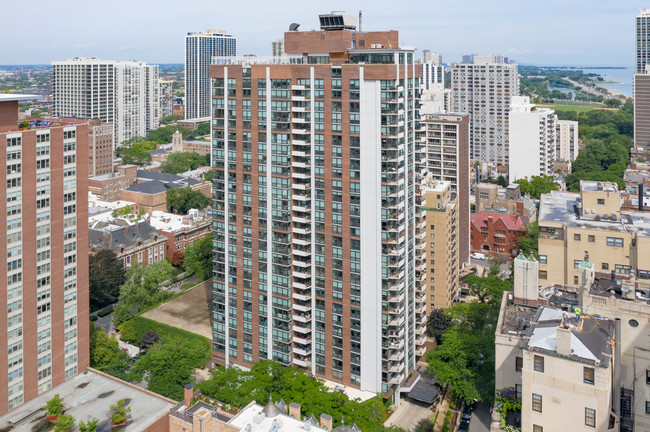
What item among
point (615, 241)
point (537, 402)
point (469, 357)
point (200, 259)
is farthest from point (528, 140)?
point (537, 402)

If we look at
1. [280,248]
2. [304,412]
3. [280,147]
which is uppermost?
[280,147]

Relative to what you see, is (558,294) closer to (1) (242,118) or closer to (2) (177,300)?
(1) (242,118)

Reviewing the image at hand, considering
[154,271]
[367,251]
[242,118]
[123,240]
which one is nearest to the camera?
[367,251]

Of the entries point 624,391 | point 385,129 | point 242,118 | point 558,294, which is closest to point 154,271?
point 242,118

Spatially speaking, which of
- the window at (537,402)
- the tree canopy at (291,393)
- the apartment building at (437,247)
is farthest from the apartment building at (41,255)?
the apartment building at (437,247)

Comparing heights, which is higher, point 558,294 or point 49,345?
point 558,294

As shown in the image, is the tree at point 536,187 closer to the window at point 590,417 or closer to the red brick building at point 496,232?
the red brick building at point 496,232

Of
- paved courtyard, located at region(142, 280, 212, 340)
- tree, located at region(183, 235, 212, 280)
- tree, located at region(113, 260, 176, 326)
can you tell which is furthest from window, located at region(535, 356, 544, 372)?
tree, located at region(183, 235, 212, 280)
